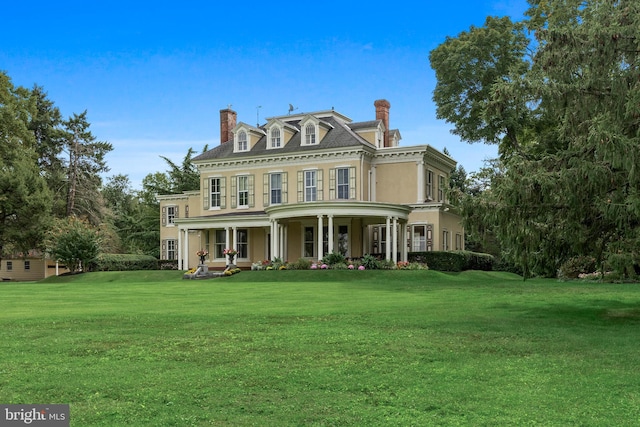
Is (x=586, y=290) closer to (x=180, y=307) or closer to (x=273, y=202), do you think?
(x=180, y=307)

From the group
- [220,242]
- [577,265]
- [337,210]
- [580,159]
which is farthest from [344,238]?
[580,159]

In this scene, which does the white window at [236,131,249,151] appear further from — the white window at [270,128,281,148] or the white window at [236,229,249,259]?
the white window at [236,229,249,259]

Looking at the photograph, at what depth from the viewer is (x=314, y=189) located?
130ft

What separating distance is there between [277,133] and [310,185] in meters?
4.12

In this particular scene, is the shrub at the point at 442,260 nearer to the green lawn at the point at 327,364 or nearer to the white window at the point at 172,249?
the white window at the point at 172,249

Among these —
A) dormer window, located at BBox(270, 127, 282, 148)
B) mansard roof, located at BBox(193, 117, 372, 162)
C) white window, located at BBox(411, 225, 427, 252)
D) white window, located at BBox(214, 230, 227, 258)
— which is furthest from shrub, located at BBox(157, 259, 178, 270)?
white window, located at BBox(411, 225, 427, 252)

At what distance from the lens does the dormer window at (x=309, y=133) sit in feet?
132

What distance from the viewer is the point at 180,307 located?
15.7m

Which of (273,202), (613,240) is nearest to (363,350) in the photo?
(613,240)

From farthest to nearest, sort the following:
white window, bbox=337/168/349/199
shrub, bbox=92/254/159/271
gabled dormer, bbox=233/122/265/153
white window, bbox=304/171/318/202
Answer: shrub, bbox=92/254/159/271 < gabled dormer, bbox=233/122/265/153 < white window, bbox=304/171/318/202 < white window, bbox=337/168/349/199

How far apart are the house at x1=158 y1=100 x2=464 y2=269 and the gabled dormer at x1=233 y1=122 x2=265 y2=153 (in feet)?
0.20

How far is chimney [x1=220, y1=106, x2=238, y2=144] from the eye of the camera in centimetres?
4644

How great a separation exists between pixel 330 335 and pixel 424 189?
28.6 metres

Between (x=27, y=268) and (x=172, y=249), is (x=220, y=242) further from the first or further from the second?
(x=27, y=268)
